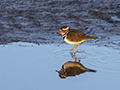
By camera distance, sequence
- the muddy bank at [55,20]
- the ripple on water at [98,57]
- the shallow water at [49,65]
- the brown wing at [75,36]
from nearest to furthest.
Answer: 1. the shallow water at [49,65]
2. the ripple on water at [98,57]
3. the brown wing at [75,36]
4. the muddy bank at [55,20]

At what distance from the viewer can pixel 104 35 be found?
26.5ft

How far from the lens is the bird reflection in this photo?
5093 millimetres

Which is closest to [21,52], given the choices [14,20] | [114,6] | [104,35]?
[104,35]

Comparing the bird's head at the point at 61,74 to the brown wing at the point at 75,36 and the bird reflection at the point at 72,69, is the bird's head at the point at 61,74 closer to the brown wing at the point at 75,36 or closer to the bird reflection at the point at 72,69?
the bird reflection at the point at 72,69

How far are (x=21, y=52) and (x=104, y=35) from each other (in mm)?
3064

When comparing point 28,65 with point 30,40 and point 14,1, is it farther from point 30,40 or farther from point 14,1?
point 14,1

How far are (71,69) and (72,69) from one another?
0.9 inches

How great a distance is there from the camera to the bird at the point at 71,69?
509 cm

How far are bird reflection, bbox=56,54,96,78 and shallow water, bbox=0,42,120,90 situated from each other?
114mm

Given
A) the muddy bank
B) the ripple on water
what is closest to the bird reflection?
the ripple on water

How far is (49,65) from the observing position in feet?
18.3

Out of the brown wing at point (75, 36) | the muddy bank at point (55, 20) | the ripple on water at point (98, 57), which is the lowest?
the ripple on water at point (98, 57)

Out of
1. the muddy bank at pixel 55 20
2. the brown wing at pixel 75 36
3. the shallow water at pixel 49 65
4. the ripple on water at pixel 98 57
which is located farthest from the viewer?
the muddy bank at pixel 55 20

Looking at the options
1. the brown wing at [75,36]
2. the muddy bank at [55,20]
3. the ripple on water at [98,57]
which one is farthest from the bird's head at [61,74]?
the muddy bank at [55,20]
